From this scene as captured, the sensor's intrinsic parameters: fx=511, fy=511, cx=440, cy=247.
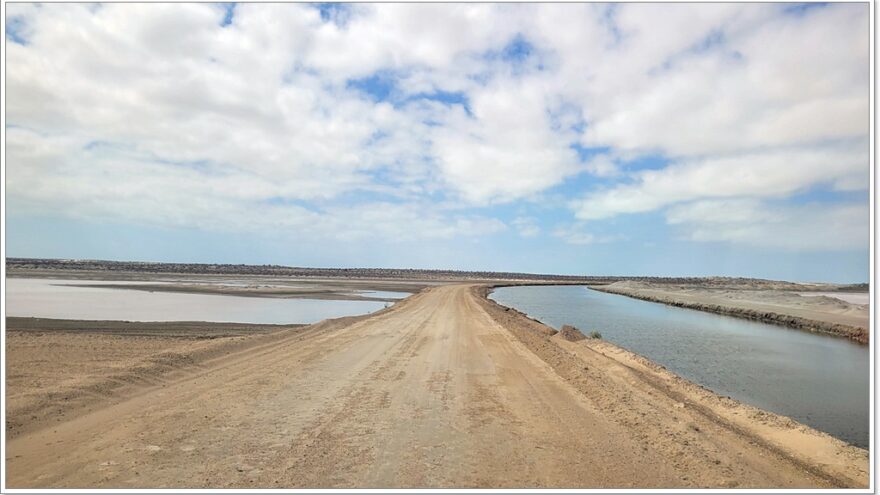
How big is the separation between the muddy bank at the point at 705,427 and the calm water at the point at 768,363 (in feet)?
7.02

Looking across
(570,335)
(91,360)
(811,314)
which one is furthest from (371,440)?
(811,314)

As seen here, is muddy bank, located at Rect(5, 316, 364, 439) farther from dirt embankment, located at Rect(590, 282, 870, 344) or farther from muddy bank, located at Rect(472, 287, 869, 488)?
dirt embankment, located at Rect(590, 282, 870, 344)

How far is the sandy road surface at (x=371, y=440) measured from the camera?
5.91 metres

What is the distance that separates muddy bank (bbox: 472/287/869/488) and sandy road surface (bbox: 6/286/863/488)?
69 mm

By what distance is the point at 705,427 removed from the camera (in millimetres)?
8547

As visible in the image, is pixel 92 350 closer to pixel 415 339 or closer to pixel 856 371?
pixel 415 339

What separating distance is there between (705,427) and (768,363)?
45.3 ft

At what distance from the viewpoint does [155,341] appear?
1664 centimetres

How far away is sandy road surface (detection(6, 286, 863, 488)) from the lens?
5.91 metres

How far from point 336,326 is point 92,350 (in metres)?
9.20

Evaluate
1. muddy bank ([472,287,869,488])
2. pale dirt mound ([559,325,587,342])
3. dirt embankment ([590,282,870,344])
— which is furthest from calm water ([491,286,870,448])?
pale dirt mound ([559,325,587,342])

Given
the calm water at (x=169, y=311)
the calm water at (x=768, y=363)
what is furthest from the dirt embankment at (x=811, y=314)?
the calm water at (x=169, y=311)

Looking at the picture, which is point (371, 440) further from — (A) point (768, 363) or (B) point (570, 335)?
(A) point (768, 363)

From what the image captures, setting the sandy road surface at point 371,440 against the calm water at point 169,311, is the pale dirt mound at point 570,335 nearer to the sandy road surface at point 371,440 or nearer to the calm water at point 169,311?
the sandy road surface at point 371,440
